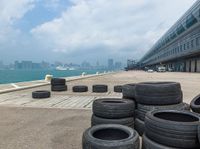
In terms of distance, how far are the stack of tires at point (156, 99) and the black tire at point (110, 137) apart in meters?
1.22

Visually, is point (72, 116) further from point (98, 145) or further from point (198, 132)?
point (198, 132)

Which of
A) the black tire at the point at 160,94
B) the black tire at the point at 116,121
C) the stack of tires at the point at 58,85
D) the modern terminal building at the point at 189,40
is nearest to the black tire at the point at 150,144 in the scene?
the black tire at the point at 116,121

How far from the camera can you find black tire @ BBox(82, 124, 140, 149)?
3.75 meters

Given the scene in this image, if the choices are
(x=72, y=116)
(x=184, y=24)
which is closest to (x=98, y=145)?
(x=72, y=116)

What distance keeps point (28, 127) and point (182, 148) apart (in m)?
4.43

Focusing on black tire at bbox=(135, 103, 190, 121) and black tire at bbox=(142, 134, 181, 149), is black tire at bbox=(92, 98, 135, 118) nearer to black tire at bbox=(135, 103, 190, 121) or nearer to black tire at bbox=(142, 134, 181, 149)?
black tire at bbox=(135, 103, 190, 121)

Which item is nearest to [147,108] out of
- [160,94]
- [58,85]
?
[160,94]

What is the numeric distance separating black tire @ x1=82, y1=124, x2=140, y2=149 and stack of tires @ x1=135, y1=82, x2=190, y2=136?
3.99ft

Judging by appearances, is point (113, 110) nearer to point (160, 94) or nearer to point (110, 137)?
point (110, 137)

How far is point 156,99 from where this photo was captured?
564 cm

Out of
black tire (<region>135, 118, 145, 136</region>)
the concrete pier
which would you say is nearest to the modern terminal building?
the concrete pier

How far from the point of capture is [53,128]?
6.36 metres

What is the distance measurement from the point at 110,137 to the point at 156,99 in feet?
5.64

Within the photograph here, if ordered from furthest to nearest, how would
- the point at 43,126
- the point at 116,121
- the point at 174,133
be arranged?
the point at 43,126 < the point at 116,121 < the point at 174,133
